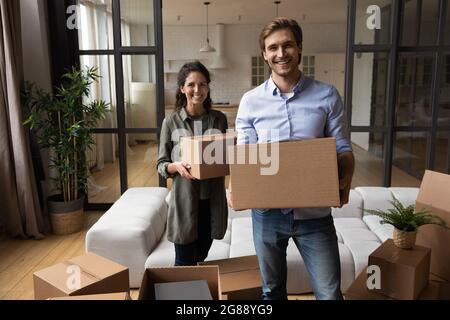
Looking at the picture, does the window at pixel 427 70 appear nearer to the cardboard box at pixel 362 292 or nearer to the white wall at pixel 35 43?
the cardboard box at pixel 362 292

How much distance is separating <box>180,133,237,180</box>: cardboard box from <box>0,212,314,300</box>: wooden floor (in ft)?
3.73

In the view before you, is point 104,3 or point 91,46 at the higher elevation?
point 104,3

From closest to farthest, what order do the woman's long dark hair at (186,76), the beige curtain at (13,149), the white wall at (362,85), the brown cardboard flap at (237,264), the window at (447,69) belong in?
the woman's long dark hair at (186,76) < the brown cardboard flap at (237,264) < the beige curtain at (13,149) < the white wall at (362,85) < the window at (447,69)

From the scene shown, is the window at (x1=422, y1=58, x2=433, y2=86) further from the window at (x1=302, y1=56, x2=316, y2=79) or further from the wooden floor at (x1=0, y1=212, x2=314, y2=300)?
the window at (x1=302, y1=56, x2=316, y2=79)

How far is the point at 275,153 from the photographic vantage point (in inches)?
54.2

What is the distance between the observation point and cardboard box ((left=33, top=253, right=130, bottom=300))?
1.55 metres

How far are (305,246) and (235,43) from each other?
30.5 feet

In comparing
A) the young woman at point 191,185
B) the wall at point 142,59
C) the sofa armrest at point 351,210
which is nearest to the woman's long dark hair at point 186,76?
the young woman at point 191,185

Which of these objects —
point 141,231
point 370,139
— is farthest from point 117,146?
point 370,139

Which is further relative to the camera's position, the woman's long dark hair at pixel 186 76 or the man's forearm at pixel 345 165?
the woman's long dark hair at pixel 186 76

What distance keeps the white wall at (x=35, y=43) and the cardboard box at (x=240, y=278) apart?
8.87ft

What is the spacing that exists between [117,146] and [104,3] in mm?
1369

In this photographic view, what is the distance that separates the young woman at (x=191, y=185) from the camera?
6.03ft
